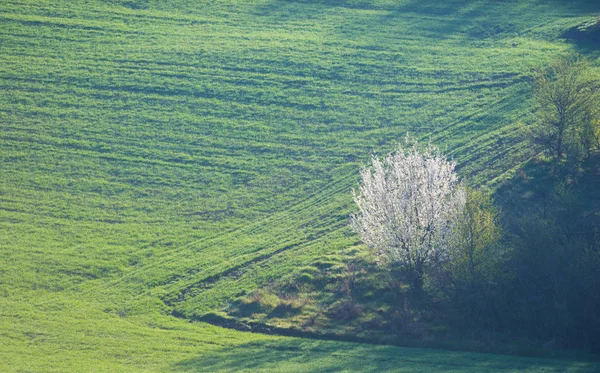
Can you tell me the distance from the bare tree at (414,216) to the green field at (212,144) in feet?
20.4

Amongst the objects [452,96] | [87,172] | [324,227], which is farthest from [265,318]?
[452,96]

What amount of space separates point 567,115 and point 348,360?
27613mm

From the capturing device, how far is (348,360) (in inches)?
1748

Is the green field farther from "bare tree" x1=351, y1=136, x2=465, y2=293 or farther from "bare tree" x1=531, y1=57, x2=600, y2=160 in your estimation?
"bare tree" x1=351, y1=136, x2=465, y2=293

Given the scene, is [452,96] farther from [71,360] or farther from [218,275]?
[71,360]

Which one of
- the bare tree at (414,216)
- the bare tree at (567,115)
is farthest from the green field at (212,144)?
the bare tree at (414,216)

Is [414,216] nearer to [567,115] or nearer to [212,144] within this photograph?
[567,115]

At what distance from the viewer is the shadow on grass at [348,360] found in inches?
1653

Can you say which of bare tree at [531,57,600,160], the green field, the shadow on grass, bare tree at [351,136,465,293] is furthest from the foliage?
Answer: bare tree at [531,57,600,160]

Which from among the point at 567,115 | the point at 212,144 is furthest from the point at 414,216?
the point at 212,144

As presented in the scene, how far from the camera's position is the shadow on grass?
41978 millimetres

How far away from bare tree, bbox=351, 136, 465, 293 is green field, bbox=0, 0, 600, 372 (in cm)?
622

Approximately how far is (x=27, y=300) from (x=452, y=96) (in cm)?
4585

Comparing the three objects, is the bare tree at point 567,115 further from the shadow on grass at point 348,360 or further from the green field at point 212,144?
the shadow on grass at point 348,360
